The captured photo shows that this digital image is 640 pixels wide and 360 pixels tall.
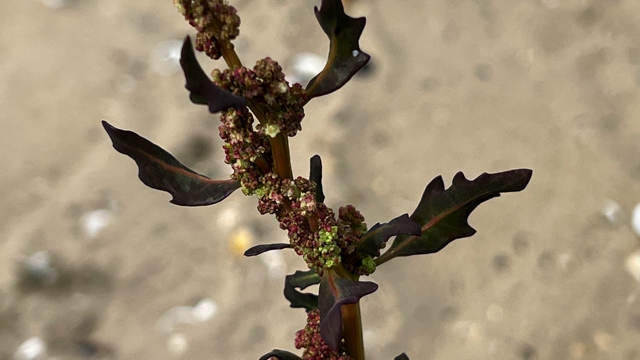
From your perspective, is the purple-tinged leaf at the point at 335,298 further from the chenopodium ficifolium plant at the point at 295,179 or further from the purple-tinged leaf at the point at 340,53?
the purple-tinged leaf at the point at 340,53

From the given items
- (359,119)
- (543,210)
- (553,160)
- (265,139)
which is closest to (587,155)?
(553,160)

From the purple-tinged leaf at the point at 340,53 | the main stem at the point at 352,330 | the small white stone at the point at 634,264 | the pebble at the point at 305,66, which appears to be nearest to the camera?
the purple-tinged leaf at the point at 340,53

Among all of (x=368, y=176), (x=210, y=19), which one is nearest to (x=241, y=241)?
(x=368, y=176)

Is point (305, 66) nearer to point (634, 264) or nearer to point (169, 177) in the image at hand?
point (634, 264)

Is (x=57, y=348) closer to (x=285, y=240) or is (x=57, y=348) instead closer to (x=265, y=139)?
(x=285, y=240)

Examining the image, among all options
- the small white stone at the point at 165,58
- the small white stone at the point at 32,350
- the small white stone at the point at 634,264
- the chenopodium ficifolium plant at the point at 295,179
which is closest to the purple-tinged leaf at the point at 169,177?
the chenopodium ficifolium plant at the point at 295,179

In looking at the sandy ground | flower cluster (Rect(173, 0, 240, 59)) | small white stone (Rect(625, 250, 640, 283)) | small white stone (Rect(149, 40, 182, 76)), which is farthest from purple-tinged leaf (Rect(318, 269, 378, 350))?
small white stone (Rect(149, 40, 182, 76))
